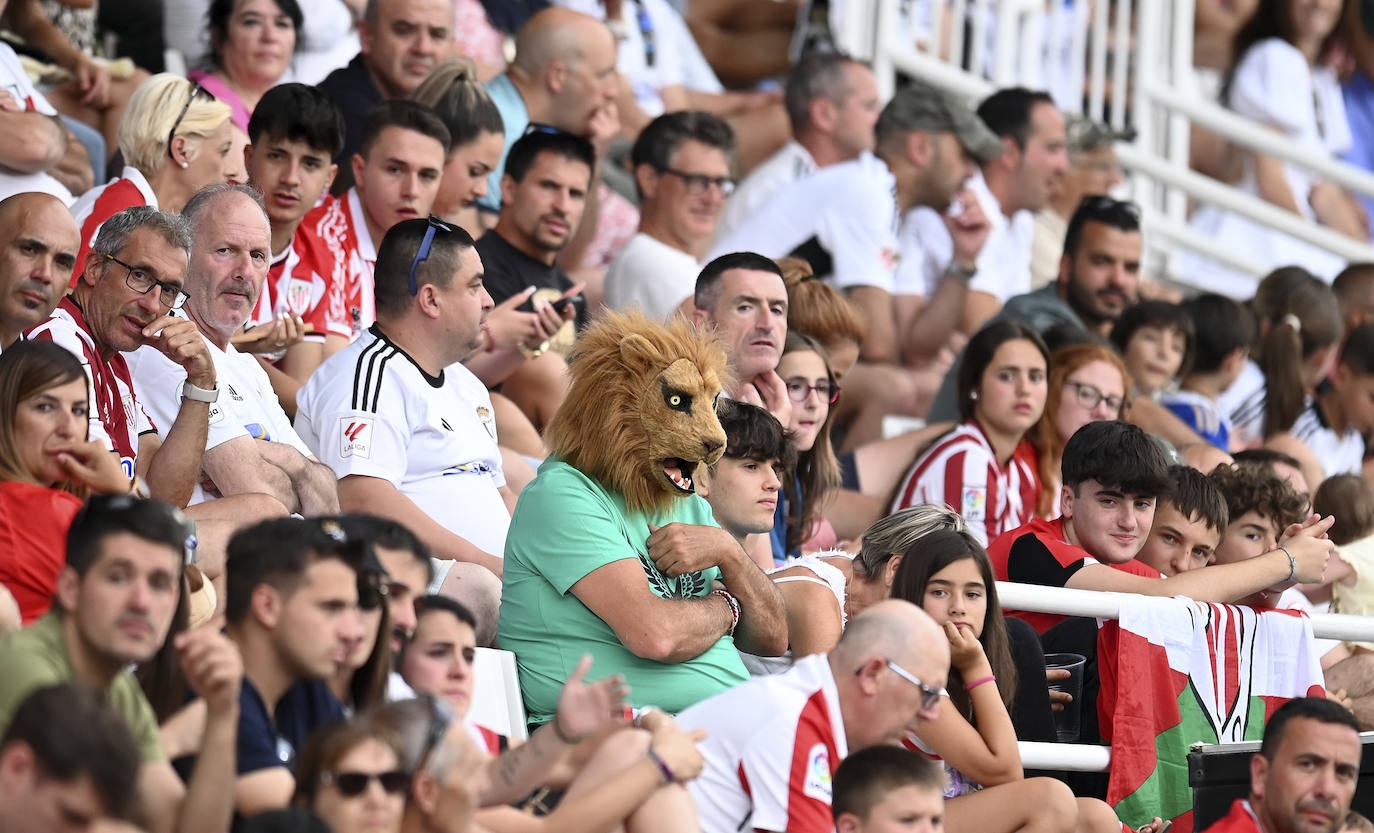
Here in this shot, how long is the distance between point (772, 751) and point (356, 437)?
1.69 meters

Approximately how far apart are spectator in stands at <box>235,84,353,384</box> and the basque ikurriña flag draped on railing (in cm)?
255

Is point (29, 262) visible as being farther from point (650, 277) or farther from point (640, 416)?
point (650, 277)

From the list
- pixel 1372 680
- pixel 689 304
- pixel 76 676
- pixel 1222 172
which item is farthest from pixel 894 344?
pixel 76 676

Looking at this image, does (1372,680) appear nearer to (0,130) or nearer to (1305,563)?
(1305,563)

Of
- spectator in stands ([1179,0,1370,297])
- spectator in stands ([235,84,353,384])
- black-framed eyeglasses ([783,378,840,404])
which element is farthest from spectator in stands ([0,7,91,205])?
spectator in stands ([1179,0,1370,297])

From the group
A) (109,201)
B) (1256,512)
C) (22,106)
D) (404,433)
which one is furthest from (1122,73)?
(109,201)

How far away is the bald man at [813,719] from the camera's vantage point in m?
4.27

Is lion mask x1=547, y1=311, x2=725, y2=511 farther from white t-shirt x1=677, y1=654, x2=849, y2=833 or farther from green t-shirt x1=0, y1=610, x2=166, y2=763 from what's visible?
green t-shirt x1=0, y1=610, x2=166, y2=763

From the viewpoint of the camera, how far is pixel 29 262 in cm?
480

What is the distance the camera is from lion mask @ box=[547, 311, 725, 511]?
494 centimetres

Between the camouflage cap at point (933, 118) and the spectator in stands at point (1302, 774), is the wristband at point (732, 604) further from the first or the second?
the camouflage cap at point (933, 118)

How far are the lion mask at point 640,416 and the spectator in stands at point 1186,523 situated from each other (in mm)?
1702

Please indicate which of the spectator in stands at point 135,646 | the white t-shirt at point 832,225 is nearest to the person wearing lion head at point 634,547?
the spectator in stands at point 135,646

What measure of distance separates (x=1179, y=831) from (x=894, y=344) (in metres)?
3.58
